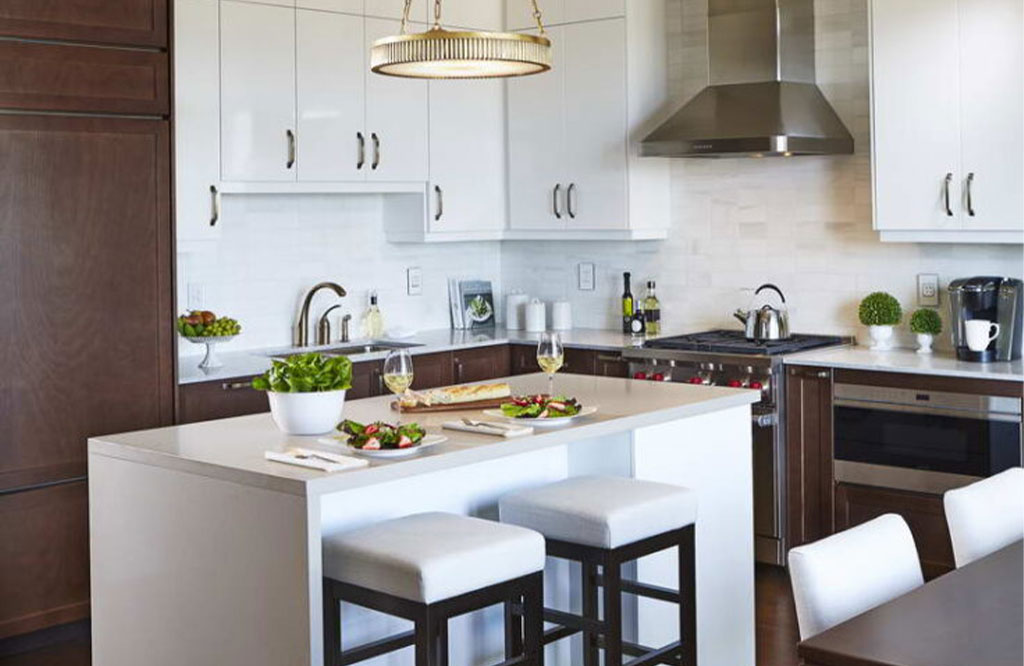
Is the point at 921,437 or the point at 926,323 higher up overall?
the point at 926,323

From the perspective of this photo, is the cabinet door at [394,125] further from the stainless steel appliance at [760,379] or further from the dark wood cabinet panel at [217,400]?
the stainless steel appliance at [760,379]

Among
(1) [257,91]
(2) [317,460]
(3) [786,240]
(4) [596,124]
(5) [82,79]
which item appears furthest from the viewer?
(4) [596,124]

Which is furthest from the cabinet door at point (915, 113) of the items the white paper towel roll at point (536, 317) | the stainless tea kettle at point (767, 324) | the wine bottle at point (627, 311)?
the white paper towel roll at point (536, 317)

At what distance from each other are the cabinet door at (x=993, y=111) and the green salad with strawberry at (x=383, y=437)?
2.86 meters

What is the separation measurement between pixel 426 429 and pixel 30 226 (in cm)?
177

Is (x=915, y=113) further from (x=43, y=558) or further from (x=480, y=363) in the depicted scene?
(x=43, y=558)

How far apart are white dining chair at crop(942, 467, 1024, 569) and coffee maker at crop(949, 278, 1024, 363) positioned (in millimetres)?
2393

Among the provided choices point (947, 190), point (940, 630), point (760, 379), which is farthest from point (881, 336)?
point (940, 630)

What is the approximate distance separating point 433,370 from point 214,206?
1319 millimetres

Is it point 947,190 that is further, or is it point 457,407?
point 947,190

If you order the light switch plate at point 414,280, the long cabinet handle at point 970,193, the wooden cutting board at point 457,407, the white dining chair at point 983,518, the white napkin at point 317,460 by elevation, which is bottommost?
the white dining chair at point 983,518

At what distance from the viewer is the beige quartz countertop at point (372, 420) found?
331cm

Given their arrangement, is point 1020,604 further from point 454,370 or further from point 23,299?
point 454,370

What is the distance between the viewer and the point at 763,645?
4914mm
